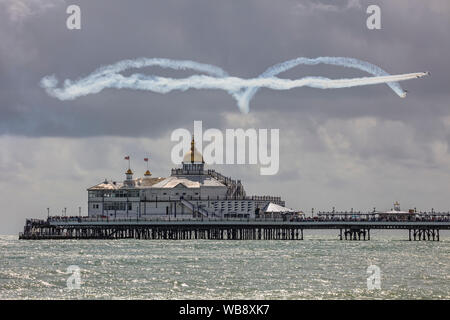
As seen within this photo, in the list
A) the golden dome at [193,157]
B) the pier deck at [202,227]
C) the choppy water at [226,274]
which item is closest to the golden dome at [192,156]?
the golden dome at [193,157]

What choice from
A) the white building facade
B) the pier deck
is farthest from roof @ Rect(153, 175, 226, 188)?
the pier deck

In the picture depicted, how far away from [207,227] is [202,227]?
0.84 metres

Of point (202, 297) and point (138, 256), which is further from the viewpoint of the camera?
point (138, 256)

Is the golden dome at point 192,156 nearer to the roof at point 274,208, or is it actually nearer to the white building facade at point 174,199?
the white building facade at point 174,199

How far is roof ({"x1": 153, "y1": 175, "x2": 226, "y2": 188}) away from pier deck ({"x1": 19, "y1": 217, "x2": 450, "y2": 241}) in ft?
29.6

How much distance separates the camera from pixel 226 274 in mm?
82312

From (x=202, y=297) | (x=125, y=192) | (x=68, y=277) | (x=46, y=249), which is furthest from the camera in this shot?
(x=125, y=192)

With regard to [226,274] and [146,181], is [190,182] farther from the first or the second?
[226,274]

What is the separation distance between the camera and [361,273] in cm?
8262

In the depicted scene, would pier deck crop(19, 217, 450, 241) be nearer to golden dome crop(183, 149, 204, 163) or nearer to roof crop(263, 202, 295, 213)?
roof crop(263, 202, 295, 213)

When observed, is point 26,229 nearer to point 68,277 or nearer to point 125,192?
point 125,192

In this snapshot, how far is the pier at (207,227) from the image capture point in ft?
502

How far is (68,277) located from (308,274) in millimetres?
16692
